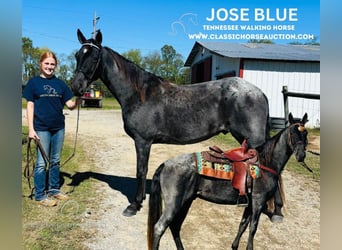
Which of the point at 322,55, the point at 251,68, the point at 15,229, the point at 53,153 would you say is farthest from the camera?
the point at 251,68

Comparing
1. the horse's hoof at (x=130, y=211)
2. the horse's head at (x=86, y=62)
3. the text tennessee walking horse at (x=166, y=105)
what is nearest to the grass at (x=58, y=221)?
the horse's hoof at (x=130, y=211)

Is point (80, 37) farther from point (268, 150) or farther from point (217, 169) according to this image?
point (268, 150)

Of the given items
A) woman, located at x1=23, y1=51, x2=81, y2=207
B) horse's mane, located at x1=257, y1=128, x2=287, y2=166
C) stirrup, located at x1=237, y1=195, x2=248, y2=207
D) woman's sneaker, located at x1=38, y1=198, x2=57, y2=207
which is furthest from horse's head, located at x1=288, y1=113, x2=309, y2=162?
woman's sneaker, located at x1=38, y1=198, x2=57, y2=207

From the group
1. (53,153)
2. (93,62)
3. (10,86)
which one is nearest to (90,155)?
(53,153)

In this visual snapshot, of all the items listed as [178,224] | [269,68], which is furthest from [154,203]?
[269,68]

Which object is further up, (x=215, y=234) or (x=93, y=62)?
(x=93, y=62)

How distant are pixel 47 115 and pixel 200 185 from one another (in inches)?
68.8

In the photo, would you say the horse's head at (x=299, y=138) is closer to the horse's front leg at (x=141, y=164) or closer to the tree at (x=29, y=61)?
the horse's front leg at (x=141, y=164)

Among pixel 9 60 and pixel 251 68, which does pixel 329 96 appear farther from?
pixel 251 68

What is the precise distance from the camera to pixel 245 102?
8.69 ft

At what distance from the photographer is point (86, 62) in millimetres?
2584

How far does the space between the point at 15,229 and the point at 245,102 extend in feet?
7.38

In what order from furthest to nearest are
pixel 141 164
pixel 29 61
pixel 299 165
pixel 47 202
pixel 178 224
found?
pixel 299 165
pixel 29 61
pixel 47 202
pixel 141 164
pixel 178 224

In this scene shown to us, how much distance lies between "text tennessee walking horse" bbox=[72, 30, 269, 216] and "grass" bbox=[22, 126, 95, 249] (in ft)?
1.80
